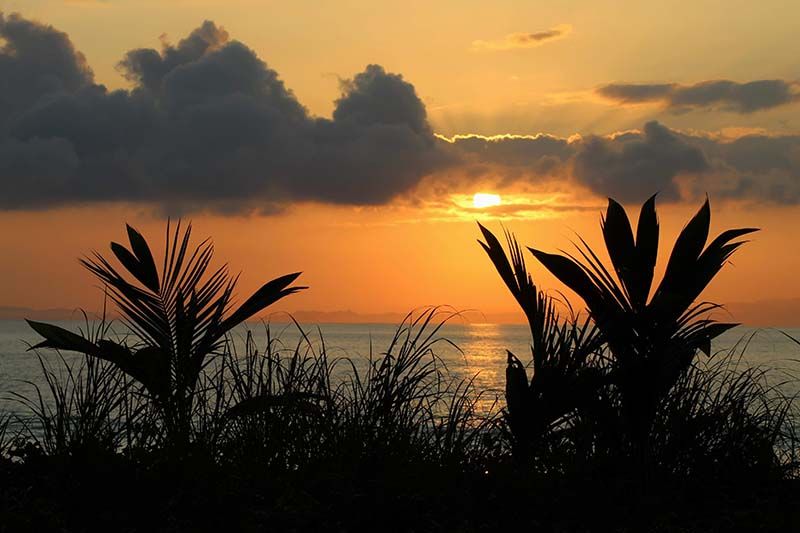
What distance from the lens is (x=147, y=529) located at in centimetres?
493

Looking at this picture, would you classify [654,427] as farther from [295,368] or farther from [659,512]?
[295,368]

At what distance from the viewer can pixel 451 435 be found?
642 cm

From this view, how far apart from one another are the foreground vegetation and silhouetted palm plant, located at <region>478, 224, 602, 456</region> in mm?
14

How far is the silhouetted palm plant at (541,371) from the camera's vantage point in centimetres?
632

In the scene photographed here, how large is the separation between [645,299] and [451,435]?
5.60 ft

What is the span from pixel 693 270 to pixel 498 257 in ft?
4.53

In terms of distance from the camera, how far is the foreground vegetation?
5.27m

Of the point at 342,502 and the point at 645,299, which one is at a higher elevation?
the point at 645,299

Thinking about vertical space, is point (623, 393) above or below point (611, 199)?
below

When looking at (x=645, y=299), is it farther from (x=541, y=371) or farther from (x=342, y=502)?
(x=342, y=502)

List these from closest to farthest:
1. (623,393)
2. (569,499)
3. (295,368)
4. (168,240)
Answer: (569,499) < (623,393) < (295,368) < (168,240)

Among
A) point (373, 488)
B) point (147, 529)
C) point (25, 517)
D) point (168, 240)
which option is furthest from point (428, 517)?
point (168, 240)

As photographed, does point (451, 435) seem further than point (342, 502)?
Yes

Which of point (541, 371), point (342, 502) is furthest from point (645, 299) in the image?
point (342, 502)
